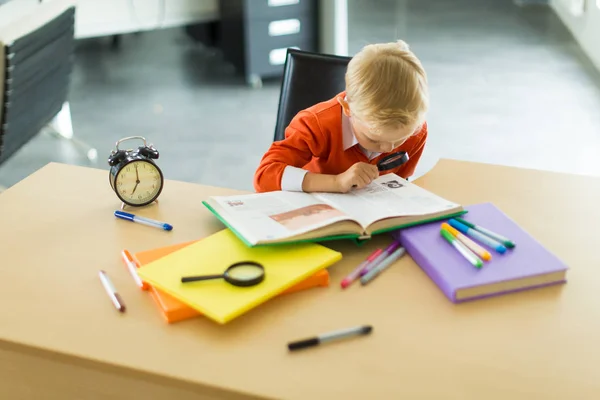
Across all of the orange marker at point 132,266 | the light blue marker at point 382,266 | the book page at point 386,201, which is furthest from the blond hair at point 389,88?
the orange marker at point 132,266

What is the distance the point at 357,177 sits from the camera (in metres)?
1.32

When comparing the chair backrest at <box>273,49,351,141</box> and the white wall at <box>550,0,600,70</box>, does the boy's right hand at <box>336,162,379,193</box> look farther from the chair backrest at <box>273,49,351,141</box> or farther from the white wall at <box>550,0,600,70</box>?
the white wall at <box>550,0,600,70</box>

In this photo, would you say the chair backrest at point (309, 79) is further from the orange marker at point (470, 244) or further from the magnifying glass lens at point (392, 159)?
the orange marker at point (470, 244)

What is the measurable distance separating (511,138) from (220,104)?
1579 millimetres

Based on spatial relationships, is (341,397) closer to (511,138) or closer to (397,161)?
(397,161)

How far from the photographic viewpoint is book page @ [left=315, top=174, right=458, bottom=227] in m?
1.23

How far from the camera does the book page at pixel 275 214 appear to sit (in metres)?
1.17

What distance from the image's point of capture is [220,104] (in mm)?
3887

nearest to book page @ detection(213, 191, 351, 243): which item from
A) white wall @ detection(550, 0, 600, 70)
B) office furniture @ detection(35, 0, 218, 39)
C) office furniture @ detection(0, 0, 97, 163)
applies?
office furniture @ detection(0, 0, 97, 163)

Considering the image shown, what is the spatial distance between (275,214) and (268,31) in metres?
2.98

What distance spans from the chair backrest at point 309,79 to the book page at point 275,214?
1.46 ft

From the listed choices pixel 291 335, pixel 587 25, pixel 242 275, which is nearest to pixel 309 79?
pixel 242 275

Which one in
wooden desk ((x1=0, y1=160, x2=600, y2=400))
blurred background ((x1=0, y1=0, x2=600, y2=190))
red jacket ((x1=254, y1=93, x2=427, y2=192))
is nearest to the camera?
wooden desk ((x1=0, y1=160, x2=600, y2=400))

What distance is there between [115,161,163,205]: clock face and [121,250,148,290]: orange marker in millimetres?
180
